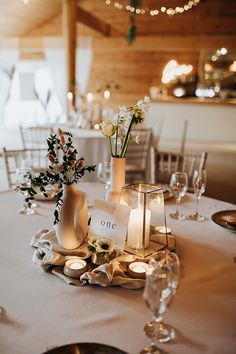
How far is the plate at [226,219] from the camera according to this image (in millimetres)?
1630

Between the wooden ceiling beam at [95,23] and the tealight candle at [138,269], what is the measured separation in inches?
223

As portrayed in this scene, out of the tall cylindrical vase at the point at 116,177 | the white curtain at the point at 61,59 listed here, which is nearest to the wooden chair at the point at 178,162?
the tall cylindrical vase at the point at 116,177

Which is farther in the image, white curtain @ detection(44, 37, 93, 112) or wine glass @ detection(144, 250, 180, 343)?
white curtain @ detection(44, 37, 93, 112)

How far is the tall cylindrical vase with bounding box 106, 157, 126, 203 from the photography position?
1.53 m

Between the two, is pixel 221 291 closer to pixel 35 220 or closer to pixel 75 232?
pixel 75 232

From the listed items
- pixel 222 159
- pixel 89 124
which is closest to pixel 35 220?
pixel 89 124

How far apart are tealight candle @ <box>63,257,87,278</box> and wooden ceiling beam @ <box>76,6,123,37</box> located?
562 centimetres

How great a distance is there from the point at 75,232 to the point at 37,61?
7.36m

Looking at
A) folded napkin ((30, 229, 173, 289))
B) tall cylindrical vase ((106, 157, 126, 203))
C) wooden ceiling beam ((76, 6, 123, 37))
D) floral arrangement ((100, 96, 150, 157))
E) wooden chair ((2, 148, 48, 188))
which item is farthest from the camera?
wooden ceiling beam ((76, 6, 123, 37))

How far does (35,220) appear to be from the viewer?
1667 millimetres

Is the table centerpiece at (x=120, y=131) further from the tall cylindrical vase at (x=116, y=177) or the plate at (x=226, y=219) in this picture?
the plate at (x=226, y=219)

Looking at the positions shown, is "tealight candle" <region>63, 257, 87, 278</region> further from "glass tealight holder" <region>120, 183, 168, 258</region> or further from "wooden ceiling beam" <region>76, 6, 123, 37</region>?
"wooden ceiling beam" <region>76, 6, 123, 37</region>

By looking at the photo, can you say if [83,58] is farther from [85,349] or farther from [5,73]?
[85,349]

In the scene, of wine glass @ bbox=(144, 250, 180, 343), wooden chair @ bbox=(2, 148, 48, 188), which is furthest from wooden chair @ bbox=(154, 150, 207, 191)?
wine glass @ bbox=(144, 250, 180, 343)
